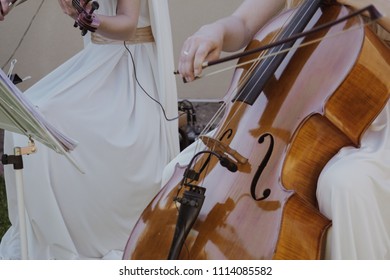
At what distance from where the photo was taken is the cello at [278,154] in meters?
1.51

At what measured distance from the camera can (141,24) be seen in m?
2.88

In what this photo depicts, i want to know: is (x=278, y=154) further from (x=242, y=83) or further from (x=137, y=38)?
(x=137, y=38)

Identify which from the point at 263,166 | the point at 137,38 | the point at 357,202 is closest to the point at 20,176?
the point at 263,166

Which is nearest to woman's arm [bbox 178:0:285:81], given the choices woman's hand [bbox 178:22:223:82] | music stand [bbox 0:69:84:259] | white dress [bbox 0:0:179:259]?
woman's hand [bbox 178:22:223:82]

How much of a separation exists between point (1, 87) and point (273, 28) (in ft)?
2.49

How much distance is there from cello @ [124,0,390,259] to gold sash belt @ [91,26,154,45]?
1.12 m

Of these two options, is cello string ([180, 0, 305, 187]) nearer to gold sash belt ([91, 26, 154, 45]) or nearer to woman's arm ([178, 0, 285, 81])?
woman's arm ([178, 0, 285, 81])

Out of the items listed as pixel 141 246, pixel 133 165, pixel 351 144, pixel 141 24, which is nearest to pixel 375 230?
pixel 351 144

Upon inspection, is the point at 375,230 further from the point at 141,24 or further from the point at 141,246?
the point at 141,24

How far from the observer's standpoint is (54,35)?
490cm

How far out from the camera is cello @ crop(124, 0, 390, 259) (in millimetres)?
1510

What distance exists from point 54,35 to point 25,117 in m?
3.32

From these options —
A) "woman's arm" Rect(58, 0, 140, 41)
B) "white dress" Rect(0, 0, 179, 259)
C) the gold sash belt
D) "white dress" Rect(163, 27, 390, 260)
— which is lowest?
"white dress" Rect(0, 0, 179, 259)

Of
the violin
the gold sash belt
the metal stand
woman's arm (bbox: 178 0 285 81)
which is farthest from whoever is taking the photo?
the gold sash belt
